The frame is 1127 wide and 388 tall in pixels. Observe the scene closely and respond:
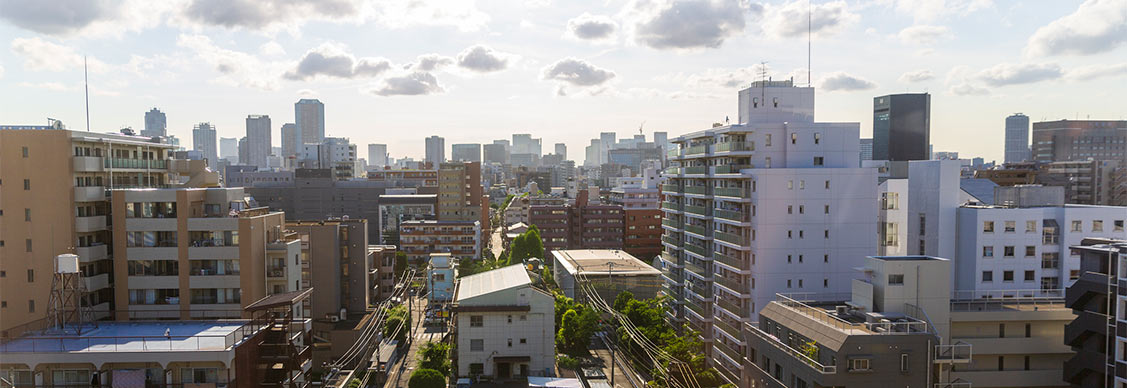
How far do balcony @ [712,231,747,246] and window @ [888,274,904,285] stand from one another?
10712 millimetres

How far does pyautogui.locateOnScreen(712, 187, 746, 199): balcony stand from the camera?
113 feet

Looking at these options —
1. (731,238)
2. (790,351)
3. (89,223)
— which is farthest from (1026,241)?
(89,223)

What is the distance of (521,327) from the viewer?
113ft

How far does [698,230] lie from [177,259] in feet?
88.7

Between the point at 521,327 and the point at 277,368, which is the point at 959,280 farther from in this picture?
the point at 277,368

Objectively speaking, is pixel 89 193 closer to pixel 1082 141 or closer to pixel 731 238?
pixel 731 238

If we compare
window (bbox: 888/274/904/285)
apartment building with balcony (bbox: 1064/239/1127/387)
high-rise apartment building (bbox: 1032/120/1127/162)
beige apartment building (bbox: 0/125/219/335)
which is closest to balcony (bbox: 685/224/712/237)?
window (bbox: 888/274/904/285)

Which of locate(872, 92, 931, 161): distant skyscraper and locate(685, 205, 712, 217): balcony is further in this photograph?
locate(872, 92, 931, 161): distant skyscraper

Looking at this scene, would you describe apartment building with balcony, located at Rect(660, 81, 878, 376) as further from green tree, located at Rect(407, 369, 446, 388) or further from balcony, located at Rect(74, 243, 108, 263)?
balcony, located at Rect(74, 243, 108, 263)

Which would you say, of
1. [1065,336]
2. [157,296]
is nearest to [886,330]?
[1065,336]

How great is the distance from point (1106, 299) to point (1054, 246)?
11346mm

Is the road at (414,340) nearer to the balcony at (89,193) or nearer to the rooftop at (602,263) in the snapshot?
the rooftop at (602,263)

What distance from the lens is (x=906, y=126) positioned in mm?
58469

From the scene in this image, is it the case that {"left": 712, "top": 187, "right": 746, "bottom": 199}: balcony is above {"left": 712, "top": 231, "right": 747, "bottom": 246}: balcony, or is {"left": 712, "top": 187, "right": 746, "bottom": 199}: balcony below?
above
